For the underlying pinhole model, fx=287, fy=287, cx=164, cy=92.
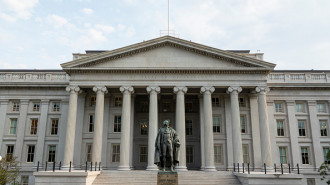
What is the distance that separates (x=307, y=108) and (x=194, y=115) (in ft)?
48.5

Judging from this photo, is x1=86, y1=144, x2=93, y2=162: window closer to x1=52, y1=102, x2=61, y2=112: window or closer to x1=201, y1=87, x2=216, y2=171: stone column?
x1=52, y1=102, x2=61, y2=112: window

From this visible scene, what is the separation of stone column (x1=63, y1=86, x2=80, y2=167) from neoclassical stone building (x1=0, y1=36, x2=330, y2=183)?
11 cm

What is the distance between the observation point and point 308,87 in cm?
3731

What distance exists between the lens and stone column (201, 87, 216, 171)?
3057 cm

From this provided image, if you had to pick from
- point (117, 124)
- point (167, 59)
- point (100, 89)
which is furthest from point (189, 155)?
point (100, 89)

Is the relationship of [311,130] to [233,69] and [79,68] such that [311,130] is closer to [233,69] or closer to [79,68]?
[233,69]

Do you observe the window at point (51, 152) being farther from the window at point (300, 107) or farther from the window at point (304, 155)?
the window at point (300, 107)

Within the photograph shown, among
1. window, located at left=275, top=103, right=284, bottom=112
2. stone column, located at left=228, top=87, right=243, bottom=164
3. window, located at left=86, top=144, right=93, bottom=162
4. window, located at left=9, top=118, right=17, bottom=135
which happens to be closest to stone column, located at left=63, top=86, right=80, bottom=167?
window, located at left=86, top=144, right=93, bottom=162

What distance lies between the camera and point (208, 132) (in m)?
31.2

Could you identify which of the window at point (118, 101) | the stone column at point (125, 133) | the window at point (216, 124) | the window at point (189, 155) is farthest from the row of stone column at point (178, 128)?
the window at point (118, 101)

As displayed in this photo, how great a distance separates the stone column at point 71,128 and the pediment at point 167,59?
272 cm

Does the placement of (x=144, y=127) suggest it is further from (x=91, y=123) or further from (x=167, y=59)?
(x=167, y=59)

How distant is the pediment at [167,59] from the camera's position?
32.4 meters

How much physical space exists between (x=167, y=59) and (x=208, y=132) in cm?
956
